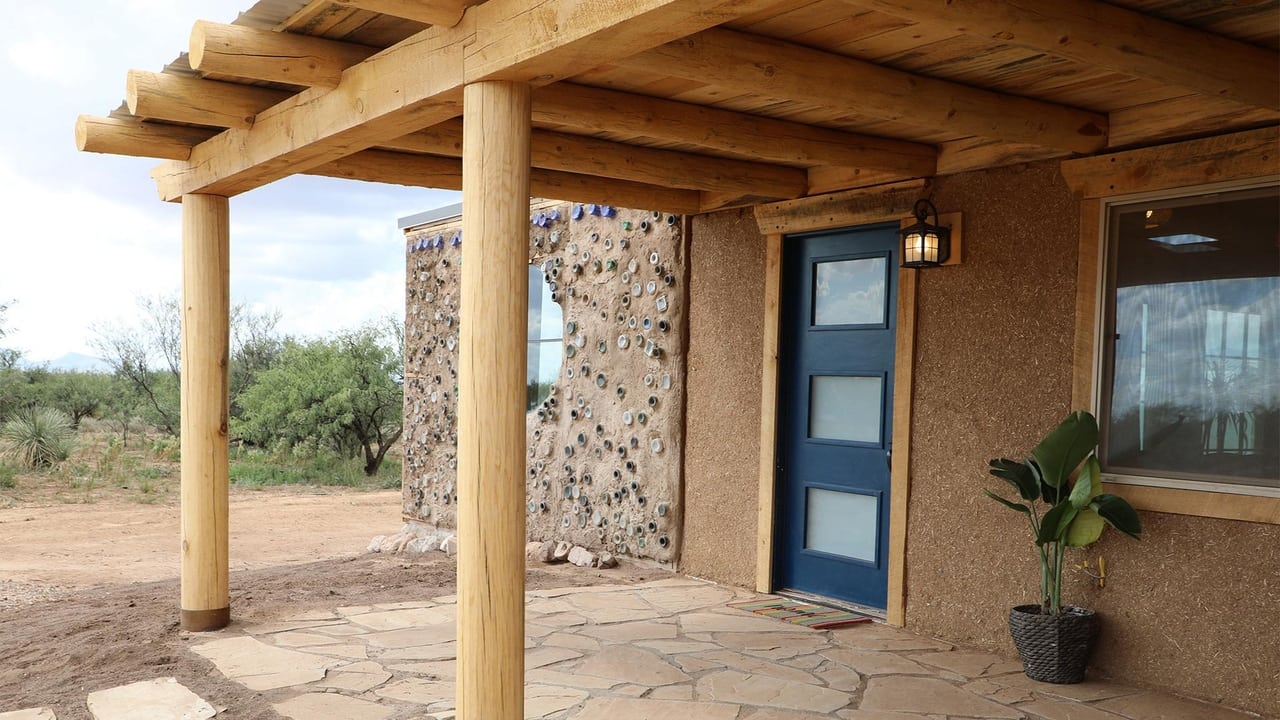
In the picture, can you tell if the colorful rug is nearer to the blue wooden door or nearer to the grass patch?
the blue wooden door

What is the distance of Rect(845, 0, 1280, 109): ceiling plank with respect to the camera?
2932 millimetres

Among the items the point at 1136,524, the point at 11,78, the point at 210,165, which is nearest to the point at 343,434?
the point at 210,165

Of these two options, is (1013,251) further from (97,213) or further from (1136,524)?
(97,213)

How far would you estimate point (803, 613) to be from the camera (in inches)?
231

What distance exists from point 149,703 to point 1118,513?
422 centimetres

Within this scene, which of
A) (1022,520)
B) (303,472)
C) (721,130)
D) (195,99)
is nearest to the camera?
(195,99)

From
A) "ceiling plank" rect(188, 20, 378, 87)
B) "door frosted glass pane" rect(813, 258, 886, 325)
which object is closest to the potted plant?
"door frosted glass pane" rect(813, 258, 886, 325)

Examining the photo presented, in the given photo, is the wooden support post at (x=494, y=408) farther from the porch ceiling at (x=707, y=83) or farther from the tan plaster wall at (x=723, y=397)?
the tan plaster wall at (x=723, y=397)

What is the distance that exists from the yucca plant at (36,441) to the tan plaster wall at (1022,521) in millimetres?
13365

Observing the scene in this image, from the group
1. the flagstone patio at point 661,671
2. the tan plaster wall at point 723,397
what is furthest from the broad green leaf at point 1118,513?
the tan plaster wall at point 723,397

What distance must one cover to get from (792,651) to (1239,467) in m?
2.20

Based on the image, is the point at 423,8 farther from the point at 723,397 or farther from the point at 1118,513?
the point at 723,397

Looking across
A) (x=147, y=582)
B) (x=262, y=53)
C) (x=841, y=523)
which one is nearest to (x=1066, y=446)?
(x=841, y=523)

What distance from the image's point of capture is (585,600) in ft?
20.5
